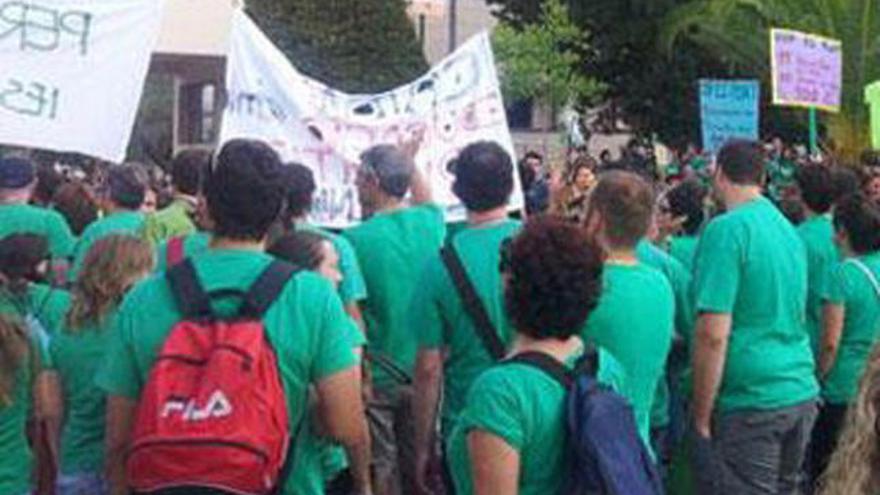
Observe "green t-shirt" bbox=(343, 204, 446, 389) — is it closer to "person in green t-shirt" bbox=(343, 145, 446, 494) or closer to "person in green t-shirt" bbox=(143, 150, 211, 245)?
"person in green t-shirt" bbox=(343, 145, 446, 494)

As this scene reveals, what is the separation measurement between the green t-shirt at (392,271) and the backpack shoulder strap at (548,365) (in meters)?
2.76

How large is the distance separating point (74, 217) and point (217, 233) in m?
4.84

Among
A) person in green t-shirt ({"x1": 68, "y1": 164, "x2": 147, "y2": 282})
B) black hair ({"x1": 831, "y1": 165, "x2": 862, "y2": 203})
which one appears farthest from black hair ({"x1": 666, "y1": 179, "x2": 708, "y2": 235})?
person in green t-shirt ({"x1": 68, "y1": 164, "x2": 147, "y2": 282})

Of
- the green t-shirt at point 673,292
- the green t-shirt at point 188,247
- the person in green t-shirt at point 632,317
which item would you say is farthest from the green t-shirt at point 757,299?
the green t-shirt at point 188,247

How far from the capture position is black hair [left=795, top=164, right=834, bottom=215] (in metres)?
7.81

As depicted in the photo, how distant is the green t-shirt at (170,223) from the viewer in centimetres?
728

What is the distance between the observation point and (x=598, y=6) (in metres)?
34.0

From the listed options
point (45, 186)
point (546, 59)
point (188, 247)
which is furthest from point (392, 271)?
point (546, 59)

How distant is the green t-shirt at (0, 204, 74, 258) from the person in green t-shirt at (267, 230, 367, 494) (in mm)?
2308

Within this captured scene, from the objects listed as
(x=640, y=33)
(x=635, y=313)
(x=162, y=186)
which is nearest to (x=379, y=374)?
(x=635, y=313)

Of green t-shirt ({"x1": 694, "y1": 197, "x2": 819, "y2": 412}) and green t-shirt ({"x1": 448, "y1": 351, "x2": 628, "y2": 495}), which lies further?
green t-shirt ({"x1": 694, "y1": 197, "x2": 819, "y2": 412})

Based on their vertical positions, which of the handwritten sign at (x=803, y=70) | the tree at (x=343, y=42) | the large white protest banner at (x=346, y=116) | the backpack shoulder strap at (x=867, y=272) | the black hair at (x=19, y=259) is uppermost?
the tree at (x=343, y=42)

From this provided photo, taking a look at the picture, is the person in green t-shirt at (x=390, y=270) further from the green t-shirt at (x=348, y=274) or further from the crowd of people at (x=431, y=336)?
the green t-shirt at (x=348, y=274)

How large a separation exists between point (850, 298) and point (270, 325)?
3939 millimetres
